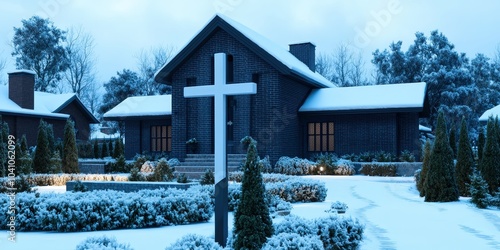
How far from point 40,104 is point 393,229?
3185 cm

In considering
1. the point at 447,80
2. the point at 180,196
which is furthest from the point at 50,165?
the point at 447,80

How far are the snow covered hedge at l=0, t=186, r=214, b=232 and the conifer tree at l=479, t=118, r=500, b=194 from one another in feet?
26.8

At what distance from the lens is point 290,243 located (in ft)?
19.3

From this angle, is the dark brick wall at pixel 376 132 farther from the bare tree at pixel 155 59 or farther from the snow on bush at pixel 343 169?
the bare tree at pixel 155 59

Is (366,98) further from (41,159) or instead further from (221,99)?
(221,99)

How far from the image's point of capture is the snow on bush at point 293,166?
2256 cm

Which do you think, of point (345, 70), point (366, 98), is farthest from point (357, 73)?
point (366, 98)

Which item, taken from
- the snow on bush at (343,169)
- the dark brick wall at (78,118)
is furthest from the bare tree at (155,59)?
the snow on bush at (343,169)

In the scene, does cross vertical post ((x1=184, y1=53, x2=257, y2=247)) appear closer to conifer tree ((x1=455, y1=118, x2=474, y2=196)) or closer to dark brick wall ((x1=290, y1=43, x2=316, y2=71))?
conifer tree ((x1=455, y1=118, x2=474, y2=196))

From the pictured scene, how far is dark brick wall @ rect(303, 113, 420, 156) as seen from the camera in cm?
2461

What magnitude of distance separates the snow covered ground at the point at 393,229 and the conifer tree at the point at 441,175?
1.09 feet

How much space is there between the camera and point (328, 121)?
2575 centimetres

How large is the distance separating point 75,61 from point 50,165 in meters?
38.2

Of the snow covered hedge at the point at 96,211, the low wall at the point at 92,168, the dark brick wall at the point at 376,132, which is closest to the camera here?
the snow covered hedge at the point at 96,211
